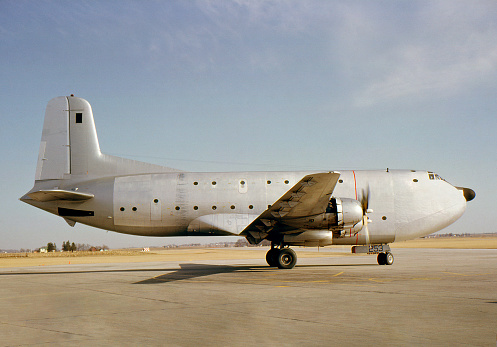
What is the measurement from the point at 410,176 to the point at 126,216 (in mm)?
15191

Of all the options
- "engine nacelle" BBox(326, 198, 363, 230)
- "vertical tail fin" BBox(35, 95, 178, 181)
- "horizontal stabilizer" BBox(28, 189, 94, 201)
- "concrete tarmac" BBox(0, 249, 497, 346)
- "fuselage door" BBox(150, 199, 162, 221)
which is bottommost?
"concrete tarmac" BBox(0, 249, 497, 346)

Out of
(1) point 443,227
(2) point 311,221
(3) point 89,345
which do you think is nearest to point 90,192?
(2) point 311,221

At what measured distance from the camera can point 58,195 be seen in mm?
20375

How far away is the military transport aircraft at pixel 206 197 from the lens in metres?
20.7

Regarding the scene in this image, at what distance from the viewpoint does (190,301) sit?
33.2 feet

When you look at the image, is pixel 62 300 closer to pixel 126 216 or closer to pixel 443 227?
pixel 126 216

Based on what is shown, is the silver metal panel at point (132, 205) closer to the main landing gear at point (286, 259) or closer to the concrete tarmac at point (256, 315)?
the main landing gear at point (286, 259)

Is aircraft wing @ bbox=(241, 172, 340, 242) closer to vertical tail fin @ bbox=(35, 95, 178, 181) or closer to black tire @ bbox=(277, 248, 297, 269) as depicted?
black tire @ bbox=(277, 248, 297, 269)

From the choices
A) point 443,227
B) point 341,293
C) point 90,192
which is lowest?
point 341,293

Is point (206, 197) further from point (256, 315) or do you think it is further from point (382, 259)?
point (256, 315)

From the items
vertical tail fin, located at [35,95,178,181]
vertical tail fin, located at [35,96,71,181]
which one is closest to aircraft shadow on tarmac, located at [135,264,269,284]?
vertical tail fin, located at [35,95,178,181]

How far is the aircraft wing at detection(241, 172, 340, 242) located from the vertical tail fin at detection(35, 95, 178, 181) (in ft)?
22.5

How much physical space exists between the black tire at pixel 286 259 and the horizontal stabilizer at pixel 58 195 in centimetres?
1014

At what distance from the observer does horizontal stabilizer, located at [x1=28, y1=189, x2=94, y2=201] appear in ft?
65.9
